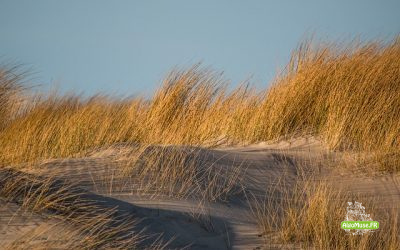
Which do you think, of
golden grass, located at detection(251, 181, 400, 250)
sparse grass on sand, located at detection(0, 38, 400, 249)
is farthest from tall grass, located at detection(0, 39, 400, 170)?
→ golden grass, located at detection(251, 181, 400, 250)

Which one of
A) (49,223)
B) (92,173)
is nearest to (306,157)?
(92,173)

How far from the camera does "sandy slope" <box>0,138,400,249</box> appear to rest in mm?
3098

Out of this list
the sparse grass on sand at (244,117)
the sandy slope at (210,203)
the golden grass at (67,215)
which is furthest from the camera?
the sparse grass on sand at (244,117)

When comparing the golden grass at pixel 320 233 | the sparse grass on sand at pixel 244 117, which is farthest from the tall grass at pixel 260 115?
the golden grass at pixel 320 233

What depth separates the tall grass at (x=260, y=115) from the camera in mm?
5656

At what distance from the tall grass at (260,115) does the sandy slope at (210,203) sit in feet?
1.07

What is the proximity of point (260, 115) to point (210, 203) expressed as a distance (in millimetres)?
2304

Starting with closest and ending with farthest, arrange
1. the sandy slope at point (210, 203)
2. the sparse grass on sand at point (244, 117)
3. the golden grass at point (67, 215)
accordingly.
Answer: the golden grass at point (67, 215)
the sandy slope at point (210, 203)
the sparse grass on sand at point (244, 117)

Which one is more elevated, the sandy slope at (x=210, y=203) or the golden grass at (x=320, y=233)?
the sandy slope at (x=210, y=203)

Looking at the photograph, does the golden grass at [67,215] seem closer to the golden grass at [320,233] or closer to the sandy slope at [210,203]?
the sandy slope at [210,203]

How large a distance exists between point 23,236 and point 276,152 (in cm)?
309

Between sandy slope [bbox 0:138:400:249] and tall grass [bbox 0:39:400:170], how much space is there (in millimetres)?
327

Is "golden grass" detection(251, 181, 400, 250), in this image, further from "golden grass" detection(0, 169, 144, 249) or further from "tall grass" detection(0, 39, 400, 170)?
"tall grass" detection(0, 39, 400, 170)

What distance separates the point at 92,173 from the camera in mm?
4047
